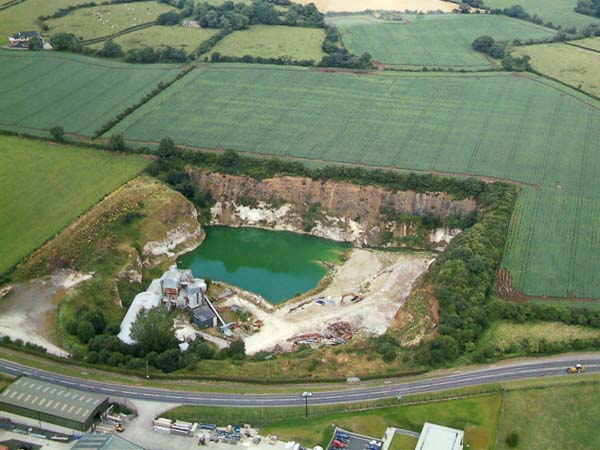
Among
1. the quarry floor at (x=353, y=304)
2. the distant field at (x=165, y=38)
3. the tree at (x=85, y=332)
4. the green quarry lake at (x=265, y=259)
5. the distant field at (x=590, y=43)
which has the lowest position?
the green quarry lake at (x=265, y=259)

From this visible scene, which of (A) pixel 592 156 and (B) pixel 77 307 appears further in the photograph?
(A) pixel 592 156

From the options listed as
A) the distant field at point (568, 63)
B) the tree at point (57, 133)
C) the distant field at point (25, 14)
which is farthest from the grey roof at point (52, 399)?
the distant field at point (568, 63)

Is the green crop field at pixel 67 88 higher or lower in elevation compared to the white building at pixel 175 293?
higher

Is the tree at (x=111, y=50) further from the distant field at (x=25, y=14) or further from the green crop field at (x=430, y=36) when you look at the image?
the green crop field at (x=430, y=36)

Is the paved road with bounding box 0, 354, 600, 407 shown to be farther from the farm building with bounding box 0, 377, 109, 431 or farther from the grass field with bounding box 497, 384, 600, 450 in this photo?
the grass field with bounding box 497, 384, 600, 450

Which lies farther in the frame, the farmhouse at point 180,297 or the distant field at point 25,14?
the distant field at point 25,14

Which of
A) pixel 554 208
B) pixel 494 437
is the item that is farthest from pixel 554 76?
pixel 494 437

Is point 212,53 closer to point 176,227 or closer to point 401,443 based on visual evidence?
point 176,227

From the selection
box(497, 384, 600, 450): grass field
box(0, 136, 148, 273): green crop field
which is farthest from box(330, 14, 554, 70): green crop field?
box(497, 384, 600, 450): grass field
